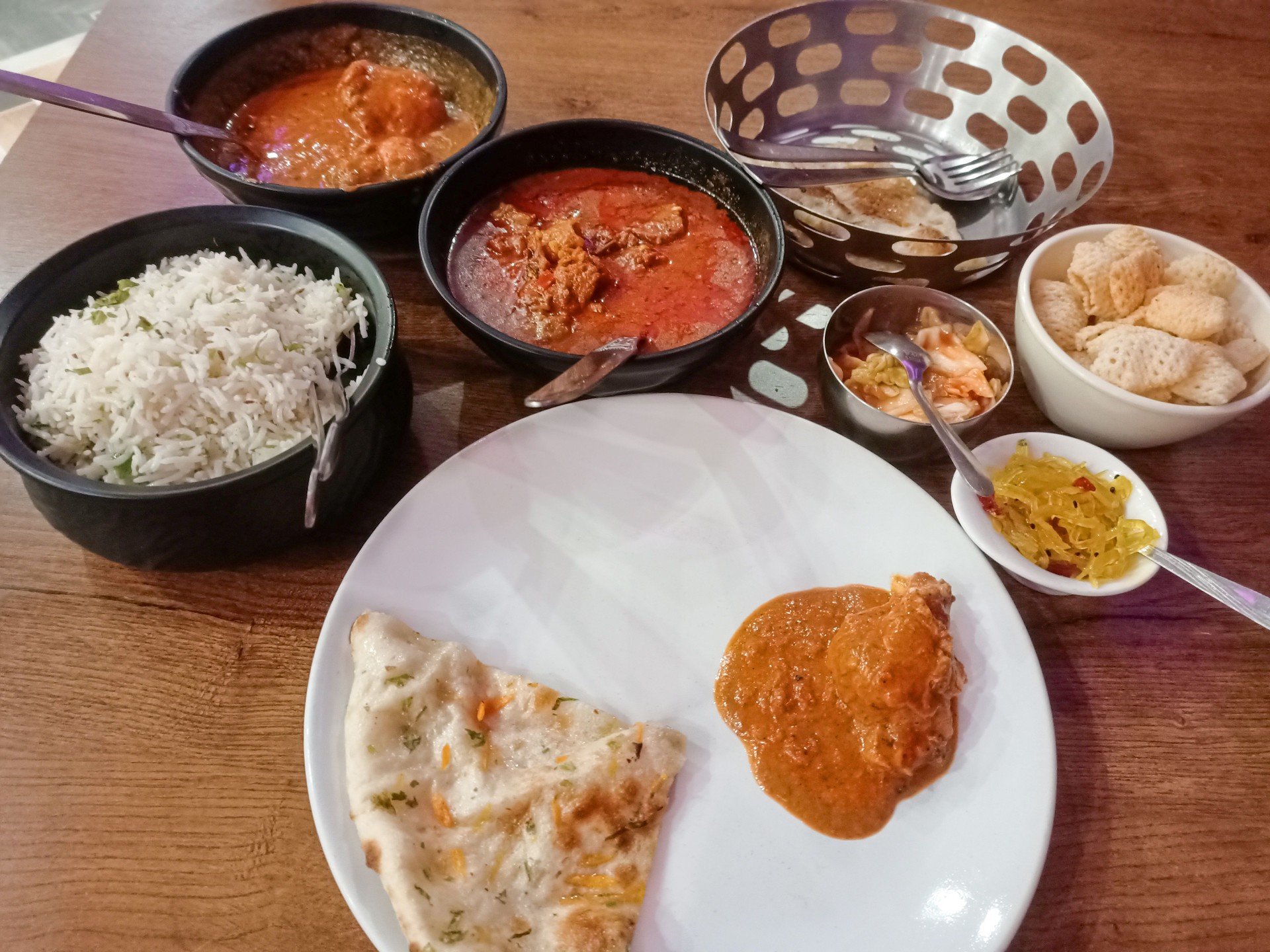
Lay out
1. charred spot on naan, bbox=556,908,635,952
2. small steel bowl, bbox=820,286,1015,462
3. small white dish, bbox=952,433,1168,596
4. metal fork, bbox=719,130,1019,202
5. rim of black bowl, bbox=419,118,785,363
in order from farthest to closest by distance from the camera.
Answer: metal fork, bbox=719,130,1019,202, small steel bowl, bbox=820,286,1015,462, rim of black bowl, bbox=419,118,785,363, small white dish, bbox=952,433,1168,596, charred spot on naan, bbox=556,908,635,952

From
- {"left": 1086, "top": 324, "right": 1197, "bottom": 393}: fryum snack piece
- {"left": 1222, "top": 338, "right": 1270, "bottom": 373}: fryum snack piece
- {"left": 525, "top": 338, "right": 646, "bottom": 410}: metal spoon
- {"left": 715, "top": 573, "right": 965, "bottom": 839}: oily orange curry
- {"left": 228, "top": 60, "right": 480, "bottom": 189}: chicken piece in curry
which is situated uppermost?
{"left": 228, "top": 60, "right": 480, "bottom": 189}: chicken piece in curry

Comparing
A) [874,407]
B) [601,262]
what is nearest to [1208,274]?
[874,407]

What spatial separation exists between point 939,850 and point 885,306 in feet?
4.40

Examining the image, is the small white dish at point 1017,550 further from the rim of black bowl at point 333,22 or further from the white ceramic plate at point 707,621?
the rim of black bowl at point 333,22

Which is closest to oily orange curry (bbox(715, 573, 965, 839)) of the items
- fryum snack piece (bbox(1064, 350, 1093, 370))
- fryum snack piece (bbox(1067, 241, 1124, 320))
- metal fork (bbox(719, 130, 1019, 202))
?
fryum snack piece (bbox(1064, 350, 1093, 370))

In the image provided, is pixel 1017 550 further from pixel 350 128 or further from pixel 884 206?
pixel 350 128

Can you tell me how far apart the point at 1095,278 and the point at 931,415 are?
625 mm

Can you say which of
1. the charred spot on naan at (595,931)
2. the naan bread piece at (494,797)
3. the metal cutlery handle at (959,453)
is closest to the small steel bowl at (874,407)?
the metal cutlery handle at (959,453)

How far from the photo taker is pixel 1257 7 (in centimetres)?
347

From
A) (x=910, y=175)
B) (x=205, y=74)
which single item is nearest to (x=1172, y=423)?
Result: (x=910, y=175)

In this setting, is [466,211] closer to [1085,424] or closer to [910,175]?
[910,175]

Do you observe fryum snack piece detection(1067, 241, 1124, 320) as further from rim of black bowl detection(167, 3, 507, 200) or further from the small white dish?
rim of black bowl detection(167, 3, 507, 200)

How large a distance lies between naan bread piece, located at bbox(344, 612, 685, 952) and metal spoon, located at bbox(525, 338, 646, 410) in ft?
1.84

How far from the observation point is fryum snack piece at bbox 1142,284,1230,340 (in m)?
1.88
